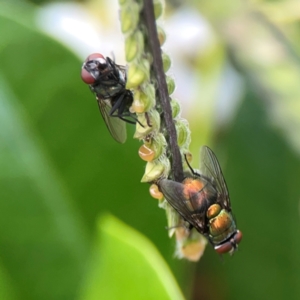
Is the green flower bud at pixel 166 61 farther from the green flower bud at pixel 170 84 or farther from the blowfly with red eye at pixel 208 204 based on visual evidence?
the blowfly with red eye at pixel 208 204

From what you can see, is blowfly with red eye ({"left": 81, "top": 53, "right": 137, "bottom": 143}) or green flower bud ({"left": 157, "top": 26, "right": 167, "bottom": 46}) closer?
green flower bud ({"left": 157, "top": 26, "right": 167, "bottom": 46})

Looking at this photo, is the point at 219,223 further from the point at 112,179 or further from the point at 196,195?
the point at 112,179

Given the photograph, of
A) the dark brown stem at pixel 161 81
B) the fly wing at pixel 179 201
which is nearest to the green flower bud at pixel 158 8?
the dark brown stem at pixel 161 81

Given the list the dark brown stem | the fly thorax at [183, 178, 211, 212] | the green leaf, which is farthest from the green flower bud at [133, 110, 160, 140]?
the green leaf

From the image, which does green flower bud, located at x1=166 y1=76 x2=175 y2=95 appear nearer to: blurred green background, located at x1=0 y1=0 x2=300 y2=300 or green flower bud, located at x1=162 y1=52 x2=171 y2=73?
green flower bud, located at x1=162 y1=52 x2=171 y2=73

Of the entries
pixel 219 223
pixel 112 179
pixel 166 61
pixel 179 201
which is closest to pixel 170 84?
pixel 166 61

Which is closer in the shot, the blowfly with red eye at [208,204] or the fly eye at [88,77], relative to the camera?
the blowfly with red eye at [208,204]
